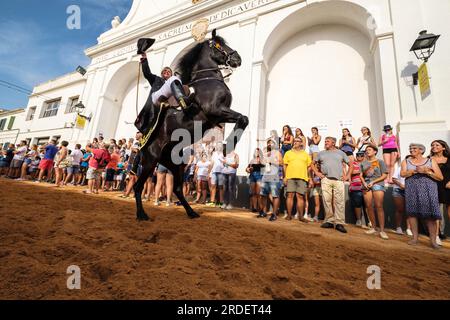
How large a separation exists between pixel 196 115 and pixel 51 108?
2595 centimetres

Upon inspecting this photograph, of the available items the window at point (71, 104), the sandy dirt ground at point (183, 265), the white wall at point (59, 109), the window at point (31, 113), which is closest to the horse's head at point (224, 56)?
the sandy dirt ground at point (183, 265)

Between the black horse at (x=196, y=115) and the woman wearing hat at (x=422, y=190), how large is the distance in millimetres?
3429

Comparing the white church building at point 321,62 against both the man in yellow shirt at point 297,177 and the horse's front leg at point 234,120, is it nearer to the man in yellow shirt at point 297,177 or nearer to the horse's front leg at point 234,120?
the man in yellow shirt at point 297,177

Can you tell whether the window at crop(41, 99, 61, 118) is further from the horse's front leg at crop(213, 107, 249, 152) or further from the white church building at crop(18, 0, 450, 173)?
the horse's front leg at crop(213, 107, 249, 152)

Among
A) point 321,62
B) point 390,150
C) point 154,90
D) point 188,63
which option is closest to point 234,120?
point 188,63

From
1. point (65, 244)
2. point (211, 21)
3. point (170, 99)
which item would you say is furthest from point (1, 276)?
point (211, 21)

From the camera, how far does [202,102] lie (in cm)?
359

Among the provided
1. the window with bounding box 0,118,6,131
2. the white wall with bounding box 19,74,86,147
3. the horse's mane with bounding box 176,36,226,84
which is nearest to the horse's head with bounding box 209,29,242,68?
the horse's mane with bounding box 176,36,226,84

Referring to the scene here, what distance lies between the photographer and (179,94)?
3.46m

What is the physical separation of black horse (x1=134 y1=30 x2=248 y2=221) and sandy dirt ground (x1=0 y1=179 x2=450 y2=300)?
124 centimetres

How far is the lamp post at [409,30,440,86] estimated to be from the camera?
254 inches

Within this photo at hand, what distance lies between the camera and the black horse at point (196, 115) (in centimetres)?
353

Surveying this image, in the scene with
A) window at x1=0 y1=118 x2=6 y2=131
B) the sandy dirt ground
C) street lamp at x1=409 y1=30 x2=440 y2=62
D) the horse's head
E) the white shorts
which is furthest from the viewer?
window at x1=0 y1=118 x2=6 y2=131

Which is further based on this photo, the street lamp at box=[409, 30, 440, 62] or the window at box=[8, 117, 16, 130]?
the window at box=[8, 117, 16, 130]
